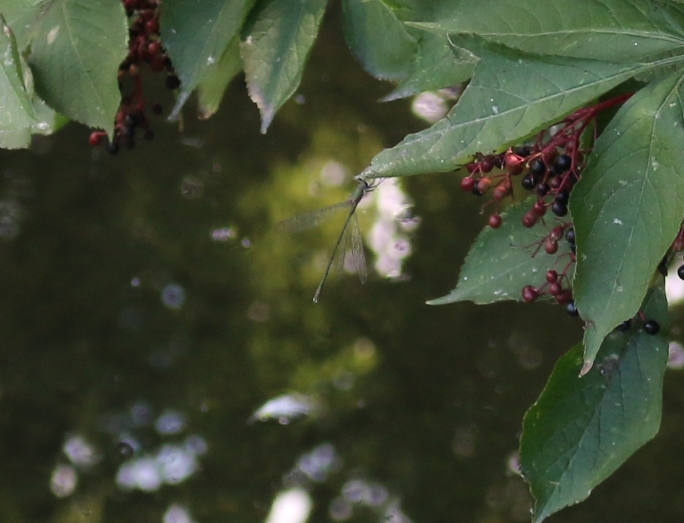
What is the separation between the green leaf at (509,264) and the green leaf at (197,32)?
198 mm

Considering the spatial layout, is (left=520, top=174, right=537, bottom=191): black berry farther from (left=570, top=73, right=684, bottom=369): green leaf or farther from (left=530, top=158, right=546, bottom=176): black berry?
(left=570, top=73, right=684, bottom=369): green leaf

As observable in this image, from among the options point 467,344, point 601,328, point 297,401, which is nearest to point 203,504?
point 297,401

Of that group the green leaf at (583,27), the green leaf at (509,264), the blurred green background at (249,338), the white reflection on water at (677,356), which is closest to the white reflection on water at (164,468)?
the blurred green background at (249,338)

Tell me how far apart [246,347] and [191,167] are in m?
0.30

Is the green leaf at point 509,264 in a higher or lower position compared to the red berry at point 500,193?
lower

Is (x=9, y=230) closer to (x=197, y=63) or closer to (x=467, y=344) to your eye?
(x=467, y=344)

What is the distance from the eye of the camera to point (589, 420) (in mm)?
462

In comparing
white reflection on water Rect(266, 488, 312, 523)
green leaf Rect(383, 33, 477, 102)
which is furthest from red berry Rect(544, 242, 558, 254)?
white reflection on water Rect(266, 488, 312, 523)

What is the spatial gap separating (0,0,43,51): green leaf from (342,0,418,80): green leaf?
0.19 metres

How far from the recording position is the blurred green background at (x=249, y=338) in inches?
48.9

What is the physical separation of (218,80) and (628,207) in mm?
366

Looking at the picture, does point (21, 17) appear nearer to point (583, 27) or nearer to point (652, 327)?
point (583, 27)

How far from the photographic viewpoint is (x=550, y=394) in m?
0.47

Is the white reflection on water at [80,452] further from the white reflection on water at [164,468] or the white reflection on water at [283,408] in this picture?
the white reflection on water at [283,408]
